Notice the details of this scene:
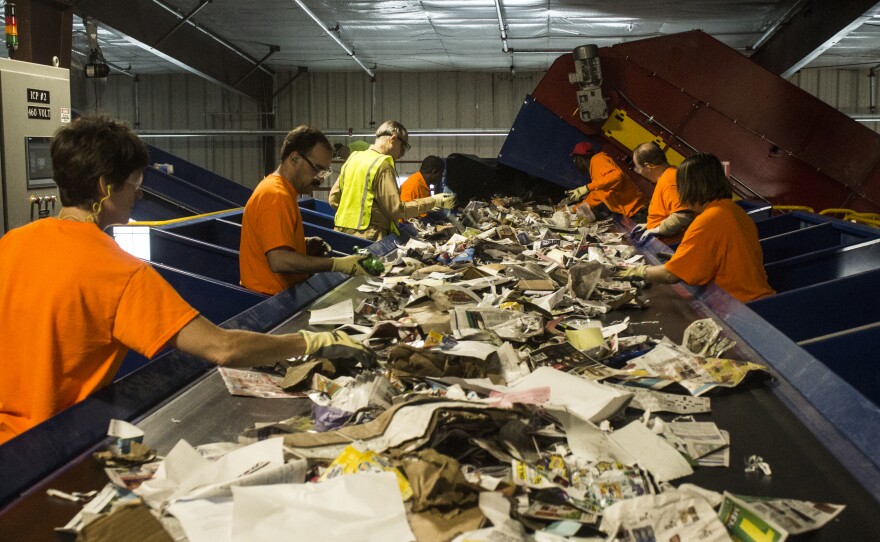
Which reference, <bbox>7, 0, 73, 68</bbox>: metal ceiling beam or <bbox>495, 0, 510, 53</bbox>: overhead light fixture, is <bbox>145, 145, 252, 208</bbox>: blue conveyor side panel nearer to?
<bbox>495, 0, 510, 53</bbox>: overhead light fixture

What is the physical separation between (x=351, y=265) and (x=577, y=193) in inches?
151

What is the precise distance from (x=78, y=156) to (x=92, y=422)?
1.92 ft

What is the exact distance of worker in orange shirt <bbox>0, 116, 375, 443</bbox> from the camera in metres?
1.65

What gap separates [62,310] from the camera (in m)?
1.65

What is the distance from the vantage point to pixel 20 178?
4051mm

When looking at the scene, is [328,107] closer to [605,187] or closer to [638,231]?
[605,187]

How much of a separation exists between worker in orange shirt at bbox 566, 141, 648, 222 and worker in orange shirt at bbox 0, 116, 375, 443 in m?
5.37

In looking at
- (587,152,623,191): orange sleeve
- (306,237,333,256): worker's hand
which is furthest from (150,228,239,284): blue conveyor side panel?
(587,152,623,191): orange sleeve

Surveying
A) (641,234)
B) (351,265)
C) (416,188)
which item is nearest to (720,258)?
(351,265)

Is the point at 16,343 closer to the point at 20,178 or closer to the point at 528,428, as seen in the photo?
the point at 528,428

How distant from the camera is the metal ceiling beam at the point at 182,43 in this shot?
8.82 meters

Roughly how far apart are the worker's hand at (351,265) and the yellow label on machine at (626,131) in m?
3.87

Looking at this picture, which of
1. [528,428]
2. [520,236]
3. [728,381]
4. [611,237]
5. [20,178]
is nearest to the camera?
[528,428]

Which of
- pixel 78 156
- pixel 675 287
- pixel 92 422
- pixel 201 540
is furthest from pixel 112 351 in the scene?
Answer: pixel 675 287
